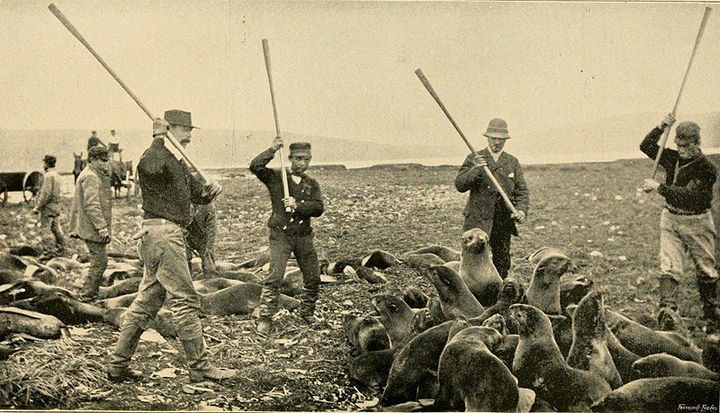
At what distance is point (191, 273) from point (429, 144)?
8.10 ft

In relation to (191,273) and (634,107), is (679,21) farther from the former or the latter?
(191,273)

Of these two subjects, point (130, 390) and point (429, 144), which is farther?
point (429, 144)

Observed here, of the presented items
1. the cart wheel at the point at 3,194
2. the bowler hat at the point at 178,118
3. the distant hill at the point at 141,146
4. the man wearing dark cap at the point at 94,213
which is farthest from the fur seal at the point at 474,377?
the cart wheel at the point at 3,194

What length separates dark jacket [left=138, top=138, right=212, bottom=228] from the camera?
665cm

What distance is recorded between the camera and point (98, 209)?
279 inches

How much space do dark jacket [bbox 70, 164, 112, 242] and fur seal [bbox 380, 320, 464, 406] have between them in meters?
2.86

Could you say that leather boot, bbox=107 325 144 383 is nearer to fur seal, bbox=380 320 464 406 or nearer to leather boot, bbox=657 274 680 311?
fur seal, bbox=380 320 464 406

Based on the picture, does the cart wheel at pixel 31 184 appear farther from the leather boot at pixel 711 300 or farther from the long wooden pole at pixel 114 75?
the leather boot at pixel 711 300

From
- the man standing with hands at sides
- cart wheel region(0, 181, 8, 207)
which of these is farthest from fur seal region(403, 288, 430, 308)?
cart wheel region(0, 181, 8, 207)

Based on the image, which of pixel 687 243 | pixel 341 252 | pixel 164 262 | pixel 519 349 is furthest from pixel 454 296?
pixel 164 262

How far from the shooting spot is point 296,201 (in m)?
7.07

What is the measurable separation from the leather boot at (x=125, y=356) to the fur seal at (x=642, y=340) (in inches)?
163

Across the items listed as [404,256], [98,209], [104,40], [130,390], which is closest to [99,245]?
[98,209]

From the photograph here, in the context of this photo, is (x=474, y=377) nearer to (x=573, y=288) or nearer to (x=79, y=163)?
(x=573, y=288)
